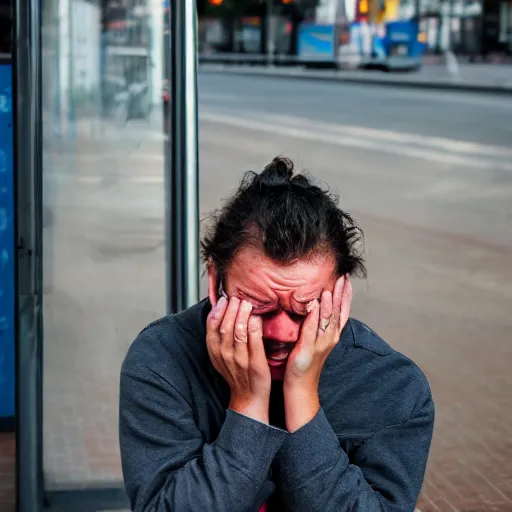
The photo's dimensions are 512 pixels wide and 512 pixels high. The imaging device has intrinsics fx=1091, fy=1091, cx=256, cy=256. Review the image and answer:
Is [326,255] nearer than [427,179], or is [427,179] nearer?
[326,255]

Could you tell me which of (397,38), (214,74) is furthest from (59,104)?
(214,74)

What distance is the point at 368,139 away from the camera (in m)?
18.0

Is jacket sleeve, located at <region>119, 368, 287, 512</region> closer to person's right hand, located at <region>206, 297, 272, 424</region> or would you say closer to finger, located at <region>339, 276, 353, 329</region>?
person's right hand, located at <region>206, 297, 272, 424</region>

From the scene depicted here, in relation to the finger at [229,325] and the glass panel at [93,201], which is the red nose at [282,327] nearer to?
the finger at [229,325]

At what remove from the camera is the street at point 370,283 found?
414 centimetres

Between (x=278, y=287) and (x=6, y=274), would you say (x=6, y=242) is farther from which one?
(x=278, y=287)

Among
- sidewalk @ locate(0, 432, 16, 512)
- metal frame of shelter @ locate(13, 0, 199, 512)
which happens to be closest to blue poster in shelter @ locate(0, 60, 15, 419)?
sidewalk @ locate(0, 432, 16, 512)

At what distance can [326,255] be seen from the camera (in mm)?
1901

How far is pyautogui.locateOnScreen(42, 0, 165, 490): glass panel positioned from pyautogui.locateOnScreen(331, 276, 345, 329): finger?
190cm

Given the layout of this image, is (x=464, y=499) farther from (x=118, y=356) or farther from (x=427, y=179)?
(x=427, y=179)

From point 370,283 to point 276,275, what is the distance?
6.29 metres

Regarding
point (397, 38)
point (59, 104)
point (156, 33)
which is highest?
point (397, 38)

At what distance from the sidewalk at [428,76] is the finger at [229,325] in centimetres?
2663

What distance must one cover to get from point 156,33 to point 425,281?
4.57 meters
